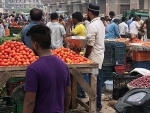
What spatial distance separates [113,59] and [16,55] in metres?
3.71

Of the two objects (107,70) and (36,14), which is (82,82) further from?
(107,70)

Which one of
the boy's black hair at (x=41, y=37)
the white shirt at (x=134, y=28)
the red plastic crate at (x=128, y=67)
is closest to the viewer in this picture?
the boy's black hair at (x=41, y=37)

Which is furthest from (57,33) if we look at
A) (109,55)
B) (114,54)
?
(114,54)

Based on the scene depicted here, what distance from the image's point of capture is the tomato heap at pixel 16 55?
611 centimetres

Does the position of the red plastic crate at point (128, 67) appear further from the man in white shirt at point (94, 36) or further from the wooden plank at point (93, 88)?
the wooden plank at point (93, 88)

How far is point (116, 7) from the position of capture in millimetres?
70500

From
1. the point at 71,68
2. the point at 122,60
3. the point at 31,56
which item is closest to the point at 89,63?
the point at 71,68

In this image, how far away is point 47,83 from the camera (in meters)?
3.42

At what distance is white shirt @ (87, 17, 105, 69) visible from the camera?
6.80m

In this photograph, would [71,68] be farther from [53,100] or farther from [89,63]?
[53,100]

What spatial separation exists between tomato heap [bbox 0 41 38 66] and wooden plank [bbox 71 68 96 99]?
75 cm

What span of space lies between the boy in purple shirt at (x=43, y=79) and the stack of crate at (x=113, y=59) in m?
5.95

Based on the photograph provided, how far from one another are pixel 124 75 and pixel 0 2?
163903mm

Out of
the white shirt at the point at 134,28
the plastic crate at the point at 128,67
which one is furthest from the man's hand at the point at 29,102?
the white shirt at the point at 134,28
